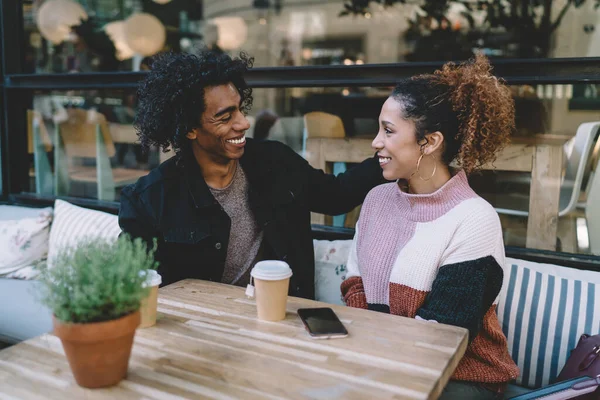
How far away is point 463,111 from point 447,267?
1.54ft

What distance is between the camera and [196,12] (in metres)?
8.10

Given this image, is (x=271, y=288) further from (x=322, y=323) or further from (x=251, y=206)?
(x=251, y=206)

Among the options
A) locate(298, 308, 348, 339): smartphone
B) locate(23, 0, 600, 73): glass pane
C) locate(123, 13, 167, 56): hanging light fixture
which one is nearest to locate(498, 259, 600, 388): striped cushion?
locate(298, 308, 348, 339): smartphone

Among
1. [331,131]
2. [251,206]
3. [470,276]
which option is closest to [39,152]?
[331,131]

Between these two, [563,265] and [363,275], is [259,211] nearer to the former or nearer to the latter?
[363,275]

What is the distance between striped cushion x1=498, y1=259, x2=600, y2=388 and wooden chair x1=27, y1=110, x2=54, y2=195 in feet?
9.85

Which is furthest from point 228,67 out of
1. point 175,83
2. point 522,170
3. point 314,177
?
point 522,170

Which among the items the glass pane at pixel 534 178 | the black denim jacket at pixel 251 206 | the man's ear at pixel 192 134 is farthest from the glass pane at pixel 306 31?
the glass pane at pixel 534 178

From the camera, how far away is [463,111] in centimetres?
166

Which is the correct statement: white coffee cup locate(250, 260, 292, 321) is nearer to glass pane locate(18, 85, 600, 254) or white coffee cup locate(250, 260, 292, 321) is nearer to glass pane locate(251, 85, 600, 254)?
glass pane locate(251, 85, 600, 254)

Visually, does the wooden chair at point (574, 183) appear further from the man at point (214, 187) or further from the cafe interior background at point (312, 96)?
the man at point (214, 187)

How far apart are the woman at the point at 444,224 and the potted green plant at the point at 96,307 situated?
79 cm

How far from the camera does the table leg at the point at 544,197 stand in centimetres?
247

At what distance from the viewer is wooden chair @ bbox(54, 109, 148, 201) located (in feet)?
12.7
